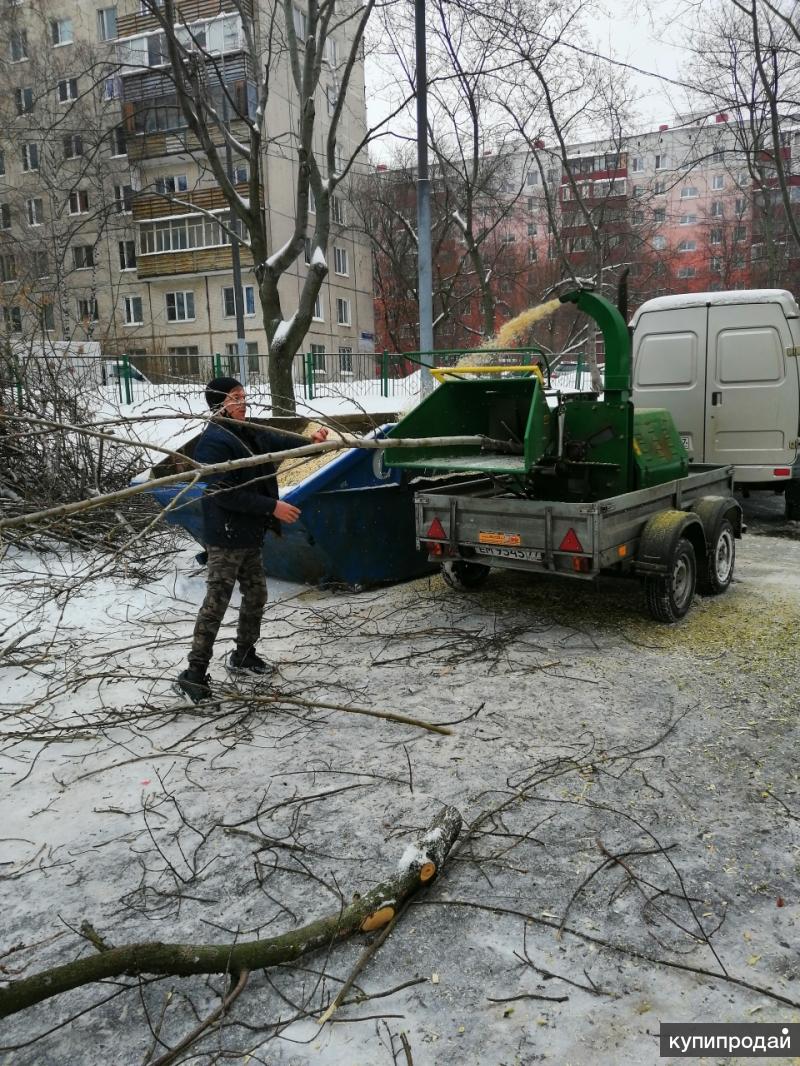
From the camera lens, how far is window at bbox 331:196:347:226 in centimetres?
3325

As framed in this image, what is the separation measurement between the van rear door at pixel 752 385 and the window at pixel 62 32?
3590 cm

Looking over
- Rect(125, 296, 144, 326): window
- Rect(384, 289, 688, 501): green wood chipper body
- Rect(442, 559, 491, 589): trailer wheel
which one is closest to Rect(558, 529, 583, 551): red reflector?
Rect(384, 289, 688, 501): green wood chipper body

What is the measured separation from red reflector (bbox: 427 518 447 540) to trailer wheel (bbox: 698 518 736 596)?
2122 mm

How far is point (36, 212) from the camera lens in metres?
34.2

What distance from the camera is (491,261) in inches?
1417

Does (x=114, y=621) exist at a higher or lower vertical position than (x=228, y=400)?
lower

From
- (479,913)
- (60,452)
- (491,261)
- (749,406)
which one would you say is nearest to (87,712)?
(479,913)

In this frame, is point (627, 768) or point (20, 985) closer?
point (20, 985)

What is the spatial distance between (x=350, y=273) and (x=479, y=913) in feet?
121

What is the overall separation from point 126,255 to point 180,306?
447cm

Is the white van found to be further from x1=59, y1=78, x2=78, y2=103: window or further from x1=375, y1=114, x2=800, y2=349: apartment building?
x1=59, y1=78, x2=78, y2=103: window

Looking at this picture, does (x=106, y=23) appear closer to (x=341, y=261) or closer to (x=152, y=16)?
(x=152, y=16)

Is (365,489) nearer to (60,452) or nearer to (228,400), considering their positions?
(228,400)

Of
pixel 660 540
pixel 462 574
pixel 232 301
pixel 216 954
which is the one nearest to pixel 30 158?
pixel 232 301
